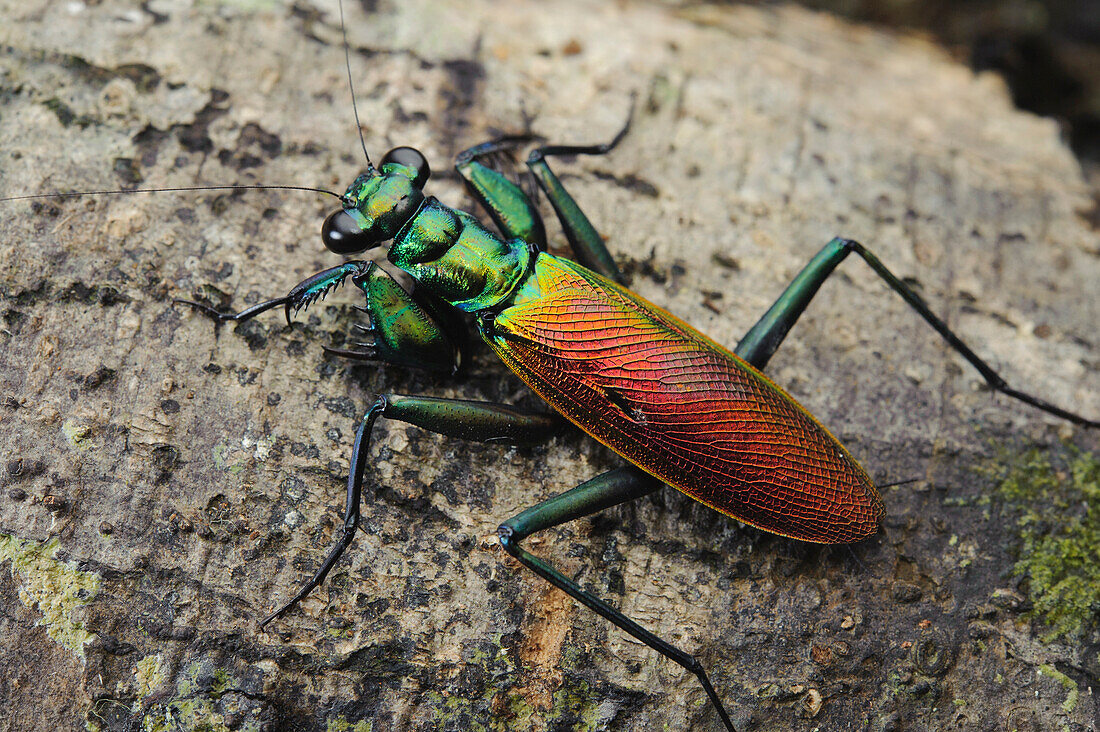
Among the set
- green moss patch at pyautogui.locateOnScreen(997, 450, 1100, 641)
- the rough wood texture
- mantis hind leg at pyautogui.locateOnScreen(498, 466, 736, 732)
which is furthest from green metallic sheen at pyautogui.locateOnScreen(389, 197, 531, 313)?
green moss patch at pyautogui.locateOnScreen(997, 450, 1100, 641)

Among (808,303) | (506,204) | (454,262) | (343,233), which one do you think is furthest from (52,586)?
(808,303)

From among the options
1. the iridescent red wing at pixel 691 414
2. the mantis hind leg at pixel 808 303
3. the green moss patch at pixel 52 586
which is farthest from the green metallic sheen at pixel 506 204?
the green moss patch at pixel 52 586

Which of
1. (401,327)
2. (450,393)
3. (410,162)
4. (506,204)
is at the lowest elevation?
(450,393)

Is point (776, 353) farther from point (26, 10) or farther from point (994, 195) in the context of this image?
point (26, 10)

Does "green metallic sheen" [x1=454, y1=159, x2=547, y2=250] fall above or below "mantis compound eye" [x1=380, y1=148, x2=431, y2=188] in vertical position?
below

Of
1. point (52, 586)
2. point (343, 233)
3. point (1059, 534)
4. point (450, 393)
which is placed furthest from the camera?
point (450, 393)

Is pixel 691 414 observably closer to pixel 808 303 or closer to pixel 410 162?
pixel 808 303

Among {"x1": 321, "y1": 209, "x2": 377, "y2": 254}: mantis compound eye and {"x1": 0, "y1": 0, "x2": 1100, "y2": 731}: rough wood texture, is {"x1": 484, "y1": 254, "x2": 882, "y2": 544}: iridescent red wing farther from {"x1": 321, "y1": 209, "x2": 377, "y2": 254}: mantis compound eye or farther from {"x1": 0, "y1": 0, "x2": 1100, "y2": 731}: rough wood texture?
{"x1": 321, "y1": 209, "x2": 377, "y2": 254}: mantis compound eye
